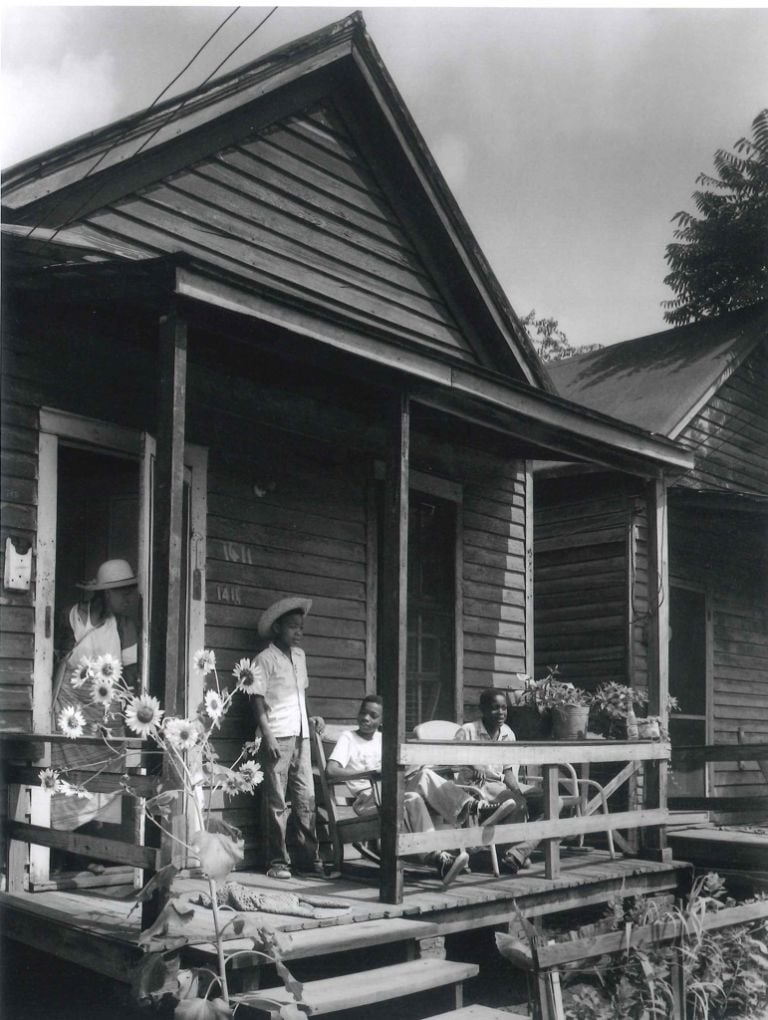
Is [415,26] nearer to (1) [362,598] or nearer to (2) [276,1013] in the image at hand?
(1) [362,598]

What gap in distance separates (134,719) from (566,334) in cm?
3935

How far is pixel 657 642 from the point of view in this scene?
8375mm

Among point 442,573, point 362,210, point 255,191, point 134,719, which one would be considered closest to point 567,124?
point 362,210

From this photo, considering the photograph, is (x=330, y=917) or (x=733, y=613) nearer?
(x=330, y=917)

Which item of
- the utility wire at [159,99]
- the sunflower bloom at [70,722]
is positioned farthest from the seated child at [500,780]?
the utility wire at [159,99]

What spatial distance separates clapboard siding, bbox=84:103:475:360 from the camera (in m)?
7.32

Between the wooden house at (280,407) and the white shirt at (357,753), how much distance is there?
0.61m

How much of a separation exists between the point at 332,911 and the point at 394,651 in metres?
1.38

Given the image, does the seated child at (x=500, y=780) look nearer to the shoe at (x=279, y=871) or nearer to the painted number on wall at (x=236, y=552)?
the shoe at (x=279, y=871)

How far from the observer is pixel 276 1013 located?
4.04 meters

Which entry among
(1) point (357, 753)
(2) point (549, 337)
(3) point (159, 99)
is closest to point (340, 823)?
(1) point (357, 753)

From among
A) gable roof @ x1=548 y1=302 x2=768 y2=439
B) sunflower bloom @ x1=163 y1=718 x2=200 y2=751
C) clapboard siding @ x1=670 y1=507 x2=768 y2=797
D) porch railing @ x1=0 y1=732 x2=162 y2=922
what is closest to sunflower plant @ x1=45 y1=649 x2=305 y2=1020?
sunflower bloom @ x1=163 y1=718 x2=200 y2=751

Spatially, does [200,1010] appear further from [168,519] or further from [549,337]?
[549,337]

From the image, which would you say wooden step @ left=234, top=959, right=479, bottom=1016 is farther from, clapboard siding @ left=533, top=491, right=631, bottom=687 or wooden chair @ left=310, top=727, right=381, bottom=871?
clapboard siding @ left=533, top=491, right=631, bottom=687
